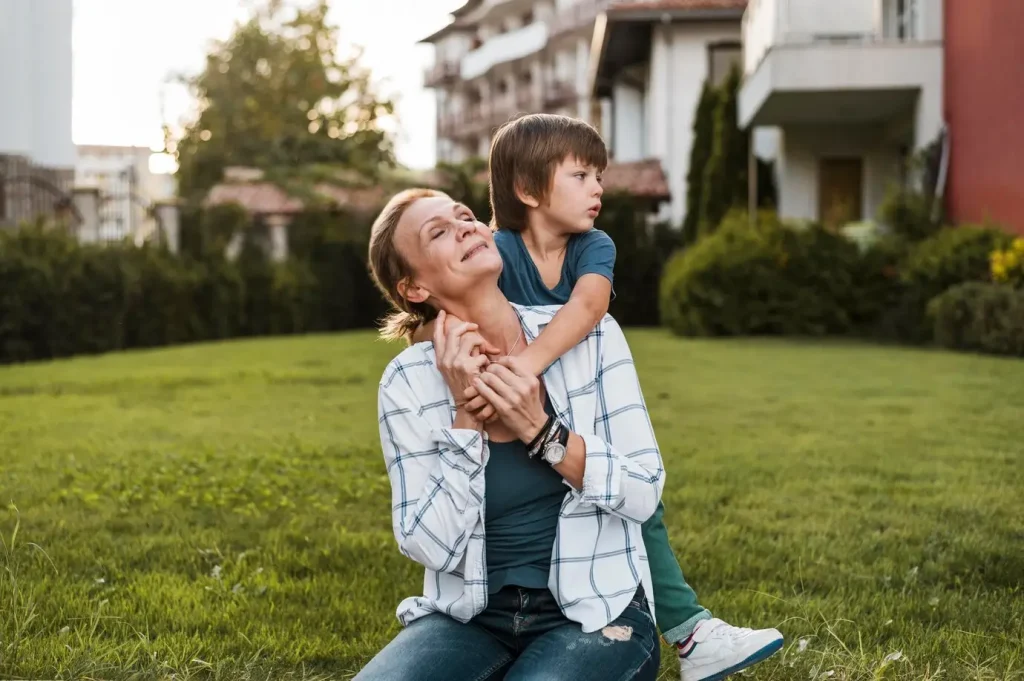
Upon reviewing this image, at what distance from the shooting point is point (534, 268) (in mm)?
3105

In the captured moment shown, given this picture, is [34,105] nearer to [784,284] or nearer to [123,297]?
[123,297]

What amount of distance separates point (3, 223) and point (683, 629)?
2371cm

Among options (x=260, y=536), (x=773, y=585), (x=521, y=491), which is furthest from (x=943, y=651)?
(x=260, y=536)

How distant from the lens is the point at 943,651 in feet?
11.7

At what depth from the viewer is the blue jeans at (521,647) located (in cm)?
254

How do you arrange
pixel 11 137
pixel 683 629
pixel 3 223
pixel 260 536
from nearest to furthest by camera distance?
pixel 683 629 < pixel 260 536 < pixel 11 137 < pixel 3 223

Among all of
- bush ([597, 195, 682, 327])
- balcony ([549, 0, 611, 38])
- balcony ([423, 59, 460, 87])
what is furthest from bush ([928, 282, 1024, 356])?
balcony ([423, 59, 460, 87])

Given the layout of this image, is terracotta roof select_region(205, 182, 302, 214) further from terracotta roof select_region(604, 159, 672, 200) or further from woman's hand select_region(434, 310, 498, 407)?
woman's hand select_region(434, 310, 498, 407)

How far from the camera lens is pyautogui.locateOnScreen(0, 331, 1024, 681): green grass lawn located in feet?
12.0

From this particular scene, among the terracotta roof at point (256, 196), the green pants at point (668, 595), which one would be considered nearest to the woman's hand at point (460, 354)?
the green pants at point (668, 595)

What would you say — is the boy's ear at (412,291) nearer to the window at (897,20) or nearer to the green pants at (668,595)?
the green pants at (668,595)

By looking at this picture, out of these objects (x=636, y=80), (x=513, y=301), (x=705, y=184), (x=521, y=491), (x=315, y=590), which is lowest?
(x=315, y=590)

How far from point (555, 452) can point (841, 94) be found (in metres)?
16.3

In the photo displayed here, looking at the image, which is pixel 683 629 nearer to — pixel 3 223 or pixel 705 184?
pixel 705 184
